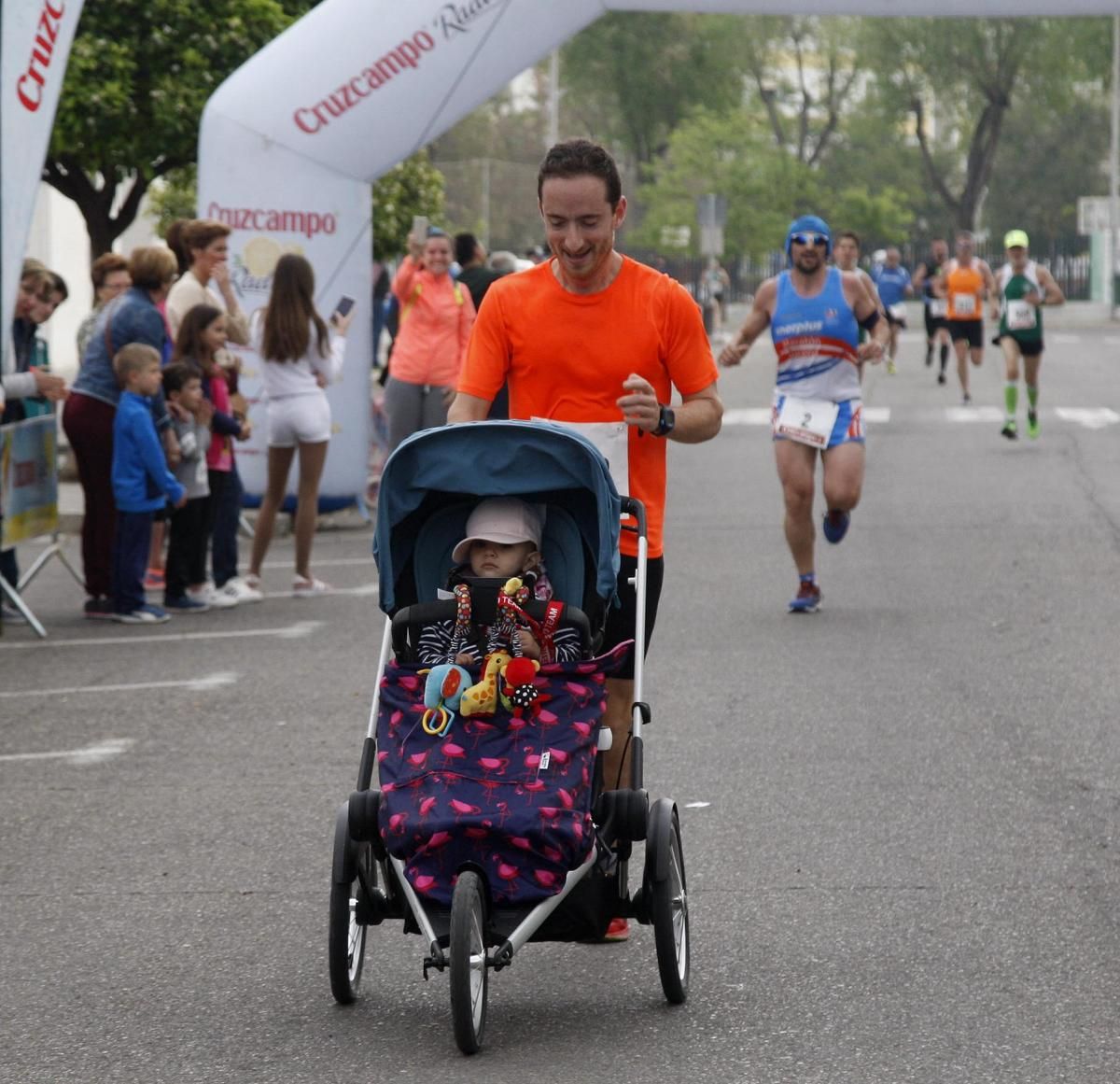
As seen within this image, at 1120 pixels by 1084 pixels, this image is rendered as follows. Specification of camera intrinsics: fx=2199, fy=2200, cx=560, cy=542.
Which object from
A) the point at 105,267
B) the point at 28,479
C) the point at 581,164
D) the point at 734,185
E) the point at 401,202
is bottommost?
the point at 28,479

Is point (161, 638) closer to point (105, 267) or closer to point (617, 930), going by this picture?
point (105, 267)

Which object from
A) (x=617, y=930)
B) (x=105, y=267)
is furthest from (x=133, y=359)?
(x=617, y=930)

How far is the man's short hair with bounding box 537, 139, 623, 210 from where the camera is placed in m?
5.31

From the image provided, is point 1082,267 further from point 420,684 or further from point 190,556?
point 420,684

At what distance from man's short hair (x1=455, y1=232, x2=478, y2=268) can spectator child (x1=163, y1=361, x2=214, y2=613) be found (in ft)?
14.2

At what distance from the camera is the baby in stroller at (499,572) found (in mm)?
5039

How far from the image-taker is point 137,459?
11336 millimetres

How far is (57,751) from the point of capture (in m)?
8.41

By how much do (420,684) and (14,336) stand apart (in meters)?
7.45

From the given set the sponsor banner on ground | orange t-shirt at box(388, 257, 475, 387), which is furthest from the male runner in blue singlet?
orange t-shirt at box(388, 257, 475, 387)

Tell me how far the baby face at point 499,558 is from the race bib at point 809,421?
6.26m

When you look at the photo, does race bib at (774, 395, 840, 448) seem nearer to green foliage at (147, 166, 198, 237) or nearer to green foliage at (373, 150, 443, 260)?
green foliage at (373, 150, 443, 260)

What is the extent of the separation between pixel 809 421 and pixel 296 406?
9.89ft

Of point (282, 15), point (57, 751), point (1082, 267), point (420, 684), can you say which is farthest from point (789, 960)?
point (1082, 267)
